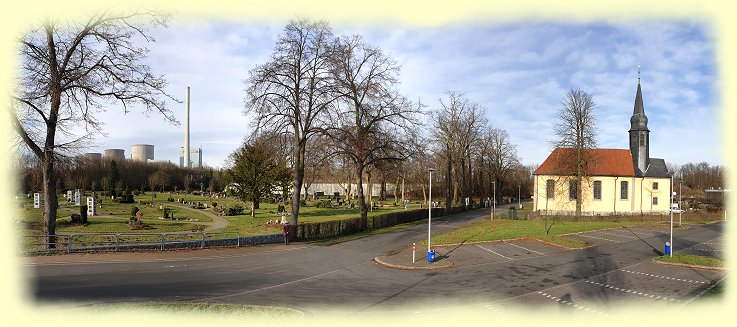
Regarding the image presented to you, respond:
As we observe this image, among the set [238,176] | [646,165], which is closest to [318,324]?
[238,176]

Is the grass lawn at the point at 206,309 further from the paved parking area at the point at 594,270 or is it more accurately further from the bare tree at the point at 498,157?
the bare tree at the point at 498,157

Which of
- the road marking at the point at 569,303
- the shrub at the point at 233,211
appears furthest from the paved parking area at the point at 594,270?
the shrub at the point at 233,211

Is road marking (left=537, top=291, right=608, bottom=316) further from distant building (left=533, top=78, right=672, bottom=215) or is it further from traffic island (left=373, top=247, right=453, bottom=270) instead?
distant building (left=533, top=78, right=672, bottom=215)

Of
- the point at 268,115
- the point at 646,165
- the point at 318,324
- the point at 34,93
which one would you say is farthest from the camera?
the point at 646,165

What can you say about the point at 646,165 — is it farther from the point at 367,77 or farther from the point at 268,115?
the point at 268,115

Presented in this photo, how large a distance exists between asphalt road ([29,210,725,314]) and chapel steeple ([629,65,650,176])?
38.8 metres

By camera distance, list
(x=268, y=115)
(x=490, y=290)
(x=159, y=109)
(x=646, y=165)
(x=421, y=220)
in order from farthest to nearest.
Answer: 1. (x=646, y=165)
2. (x=421, y=220)
3. (x=268, y=115)
4. (x=159, y=109)
5. (x=490, y=290)

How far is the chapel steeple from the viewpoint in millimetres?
58719

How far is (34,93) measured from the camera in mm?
18703

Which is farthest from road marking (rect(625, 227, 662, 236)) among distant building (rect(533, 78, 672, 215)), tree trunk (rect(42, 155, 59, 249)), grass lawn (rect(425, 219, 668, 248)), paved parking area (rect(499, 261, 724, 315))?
tree trunk (rect(42, 155, 59, 249))

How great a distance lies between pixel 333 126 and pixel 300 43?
5.53 meters

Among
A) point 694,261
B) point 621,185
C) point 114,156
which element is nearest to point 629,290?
point 694,261

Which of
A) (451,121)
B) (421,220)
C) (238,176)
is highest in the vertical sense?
(451,121)

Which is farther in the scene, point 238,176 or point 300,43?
point 238,176
